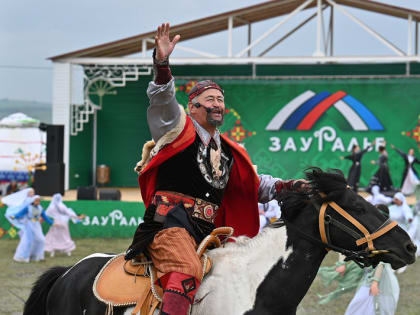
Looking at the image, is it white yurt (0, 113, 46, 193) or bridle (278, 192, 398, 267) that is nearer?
bridle (278, 192, 398, 267)

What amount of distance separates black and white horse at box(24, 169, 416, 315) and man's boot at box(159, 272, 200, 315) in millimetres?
141

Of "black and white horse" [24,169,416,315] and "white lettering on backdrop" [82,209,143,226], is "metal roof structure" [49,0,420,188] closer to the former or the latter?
"white lettering on backdrop" [82,209,143,226]

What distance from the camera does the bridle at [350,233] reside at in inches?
→ 158

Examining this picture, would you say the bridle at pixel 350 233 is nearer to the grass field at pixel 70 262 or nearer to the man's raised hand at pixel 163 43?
the man's raised hand at pixel 163 43

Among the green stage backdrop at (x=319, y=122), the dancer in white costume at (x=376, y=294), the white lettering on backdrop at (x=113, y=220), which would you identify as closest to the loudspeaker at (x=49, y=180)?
the green stage backdrop at (x=319, y=122)

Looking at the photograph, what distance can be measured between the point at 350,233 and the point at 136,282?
140cm

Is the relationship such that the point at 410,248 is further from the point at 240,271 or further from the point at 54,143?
the point at 54,143

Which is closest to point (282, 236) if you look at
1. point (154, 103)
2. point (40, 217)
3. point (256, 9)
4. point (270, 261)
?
point (270, 261)

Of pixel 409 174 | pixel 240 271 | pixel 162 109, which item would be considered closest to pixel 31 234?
pixel 240 271

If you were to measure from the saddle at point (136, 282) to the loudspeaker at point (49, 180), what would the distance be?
18.8 metres

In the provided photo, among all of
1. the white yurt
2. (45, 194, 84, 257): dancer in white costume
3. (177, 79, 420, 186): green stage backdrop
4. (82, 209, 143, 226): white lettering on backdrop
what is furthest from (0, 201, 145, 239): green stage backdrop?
(177, 79, 420, 186): green stage backdrop

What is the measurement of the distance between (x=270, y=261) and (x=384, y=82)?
2260 centimetres

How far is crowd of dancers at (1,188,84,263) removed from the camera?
1382 cm

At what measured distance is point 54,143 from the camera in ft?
76.2
